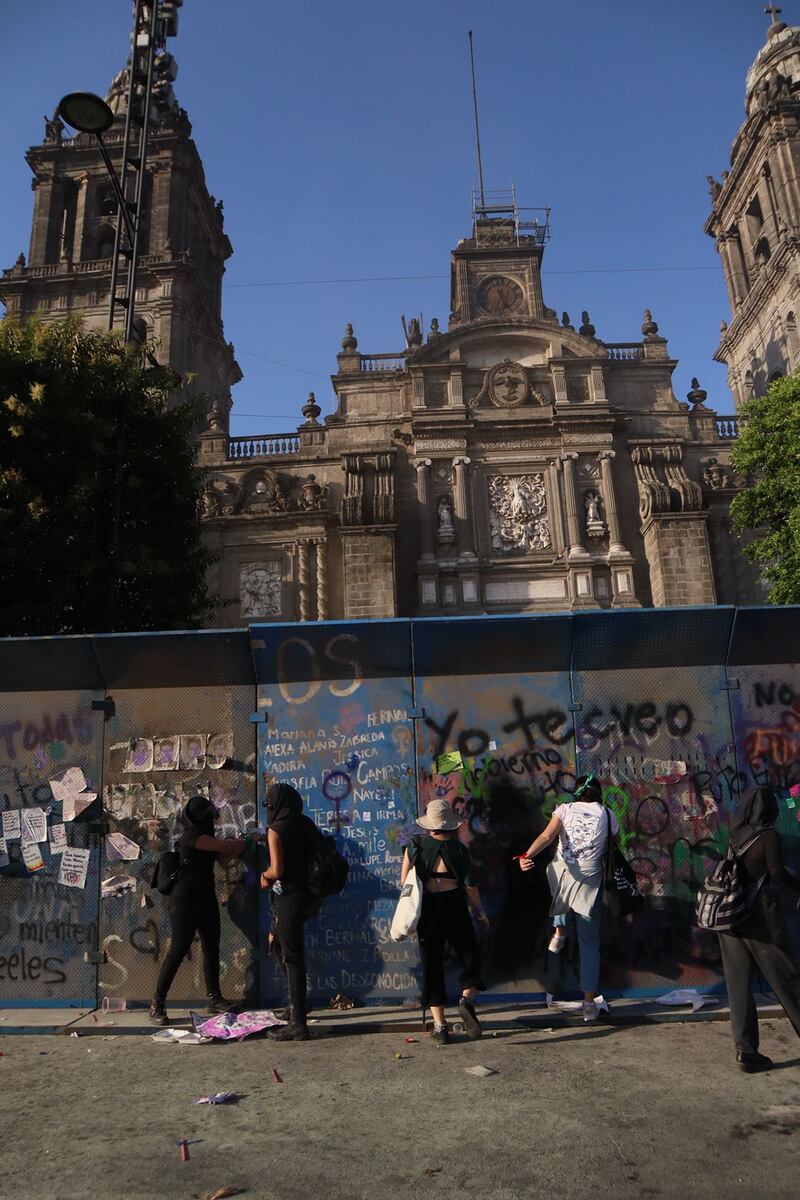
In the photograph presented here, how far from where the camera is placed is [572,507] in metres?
26.0

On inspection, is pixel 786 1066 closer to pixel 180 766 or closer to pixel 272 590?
pixel 180 766

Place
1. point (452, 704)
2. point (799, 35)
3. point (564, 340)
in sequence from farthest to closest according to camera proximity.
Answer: point (799, 35)
point (564, 340)
point (452, 704)

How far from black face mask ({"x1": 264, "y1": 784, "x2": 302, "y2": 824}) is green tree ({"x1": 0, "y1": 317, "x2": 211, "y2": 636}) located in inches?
317

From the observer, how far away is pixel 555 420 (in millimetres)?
26703

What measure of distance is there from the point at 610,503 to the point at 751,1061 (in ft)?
73.9

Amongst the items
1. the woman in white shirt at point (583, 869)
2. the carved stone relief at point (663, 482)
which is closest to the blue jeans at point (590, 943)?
the woman in white shirt at point (583, 869)

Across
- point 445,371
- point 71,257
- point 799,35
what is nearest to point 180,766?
point 445,371

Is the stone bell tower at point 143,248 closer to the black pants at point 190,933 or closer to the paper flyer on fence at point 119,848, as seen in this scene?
the paper flyer on fence at point 119,848

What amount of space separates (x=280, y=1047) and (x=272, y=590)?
69.5 ft

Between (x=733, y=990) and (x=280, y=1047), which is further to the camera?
(x=280, y=1047)

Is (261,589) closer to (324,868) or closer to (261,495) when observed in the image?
(261,495)

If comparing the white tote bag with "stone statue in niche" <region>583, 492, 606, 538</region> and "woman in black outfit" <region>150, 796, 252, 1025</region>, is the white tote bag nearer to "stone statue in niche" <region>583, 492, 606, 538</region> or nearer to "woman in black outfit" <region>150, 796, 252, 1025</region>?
"woman in black outfit" <region>150, 796, 252, 1025</region>

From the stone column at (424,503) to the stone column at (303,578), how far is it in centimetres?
368

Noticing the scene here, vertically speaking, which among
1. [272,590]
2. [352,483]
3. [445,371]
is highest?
[445,371]
